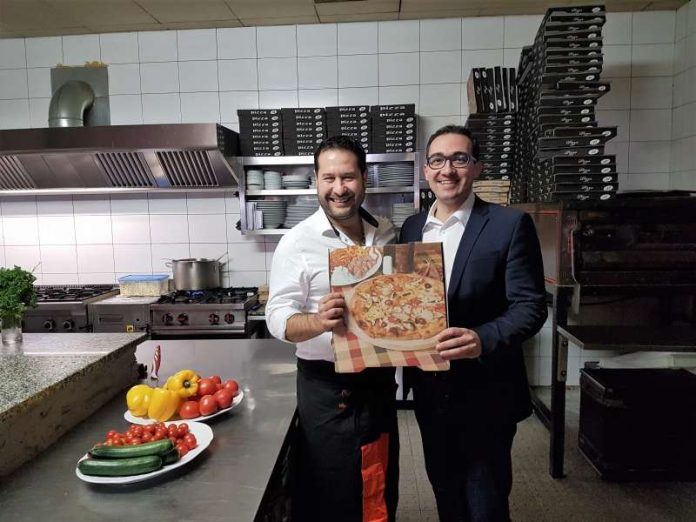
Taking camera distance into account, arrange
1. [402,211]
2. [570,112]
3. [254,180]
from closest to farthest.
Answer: [570,112], [402,211], [254,180]

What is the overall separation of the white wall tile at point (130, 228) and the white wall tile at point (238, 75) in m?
1.31

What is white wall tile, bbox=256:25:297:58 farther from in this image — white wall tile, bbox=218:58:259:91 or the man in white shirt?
the man in white shirt

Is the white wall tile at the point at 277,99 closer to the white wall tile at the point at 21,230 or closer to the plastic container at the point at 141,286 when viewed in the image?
the plastic container at the point at 141,286

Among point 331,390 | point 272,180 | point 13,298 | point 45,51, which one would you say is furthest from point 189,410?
point 45,51

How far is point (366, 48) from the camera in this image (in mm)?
3674

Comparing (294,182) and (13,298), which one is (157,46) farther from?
(13,298)

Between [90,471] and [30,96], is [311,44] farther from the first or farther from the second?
[90,471]

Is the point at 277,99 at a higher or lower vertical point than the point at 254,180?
higher

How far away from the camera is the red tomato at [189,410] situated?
4.63 feet

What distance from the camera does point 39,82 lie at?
3.88 m

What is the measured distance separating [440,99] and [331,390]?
2.92 m

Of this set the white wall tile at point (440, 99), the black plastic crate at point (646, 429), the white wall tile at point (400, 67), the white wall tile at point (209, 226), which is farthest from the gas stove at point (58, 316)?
the black plastic crate at point (646, 429)


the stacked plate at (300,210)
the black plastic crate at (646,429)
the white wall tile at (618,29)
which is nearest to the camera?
the black plastic crate at (646,429)

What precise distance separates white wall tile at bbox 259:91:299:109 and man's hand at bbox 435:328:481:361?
302cm
